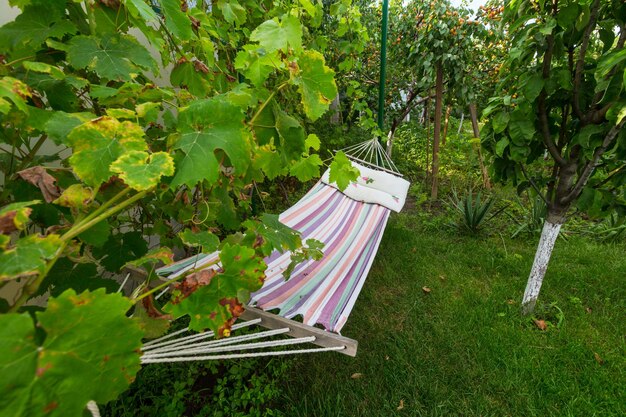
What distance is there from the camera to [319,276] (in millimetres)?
1614

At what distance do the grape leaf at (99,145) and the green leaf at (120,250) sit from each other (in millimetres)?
451

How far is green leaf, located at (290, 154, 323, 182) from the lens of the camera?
3.48ft

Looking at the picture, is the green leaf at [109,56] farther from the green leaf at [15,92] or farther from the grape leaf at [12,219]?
the grape leaf at [12,219]

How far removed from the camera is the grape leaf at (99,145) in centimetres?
53

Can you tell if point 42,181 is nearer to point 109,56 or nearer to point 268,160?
point 109,56

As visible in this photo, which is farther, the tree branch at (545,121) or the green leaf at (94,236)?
the tree branch at (545,121)

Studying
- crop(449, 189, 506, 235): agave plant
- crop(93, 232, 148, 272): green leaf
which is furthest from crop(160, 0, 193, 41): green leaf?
crop(449, 189, 506, 235): agave plant

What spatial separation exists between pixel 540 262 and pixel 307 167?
149 centimetres

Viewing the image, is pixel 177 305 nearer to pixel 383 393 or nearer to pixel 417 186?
pixel 383 393

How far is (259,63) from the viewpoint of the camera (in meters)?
0.82

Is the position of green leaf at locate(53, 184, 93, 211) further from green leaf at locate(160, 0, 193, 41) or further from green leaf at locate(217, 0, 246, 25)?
green leaf at locate(217, 0, 246, 25)

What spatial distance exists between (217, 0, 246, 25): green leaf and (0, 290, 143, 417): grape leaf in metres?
1.36

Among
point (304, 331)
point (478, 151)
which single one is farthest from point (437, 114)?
point (304, 331)

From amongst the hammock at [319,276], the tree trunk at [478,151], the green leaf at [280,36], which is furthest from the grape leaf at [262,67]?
the tree trunk at [478,151]
